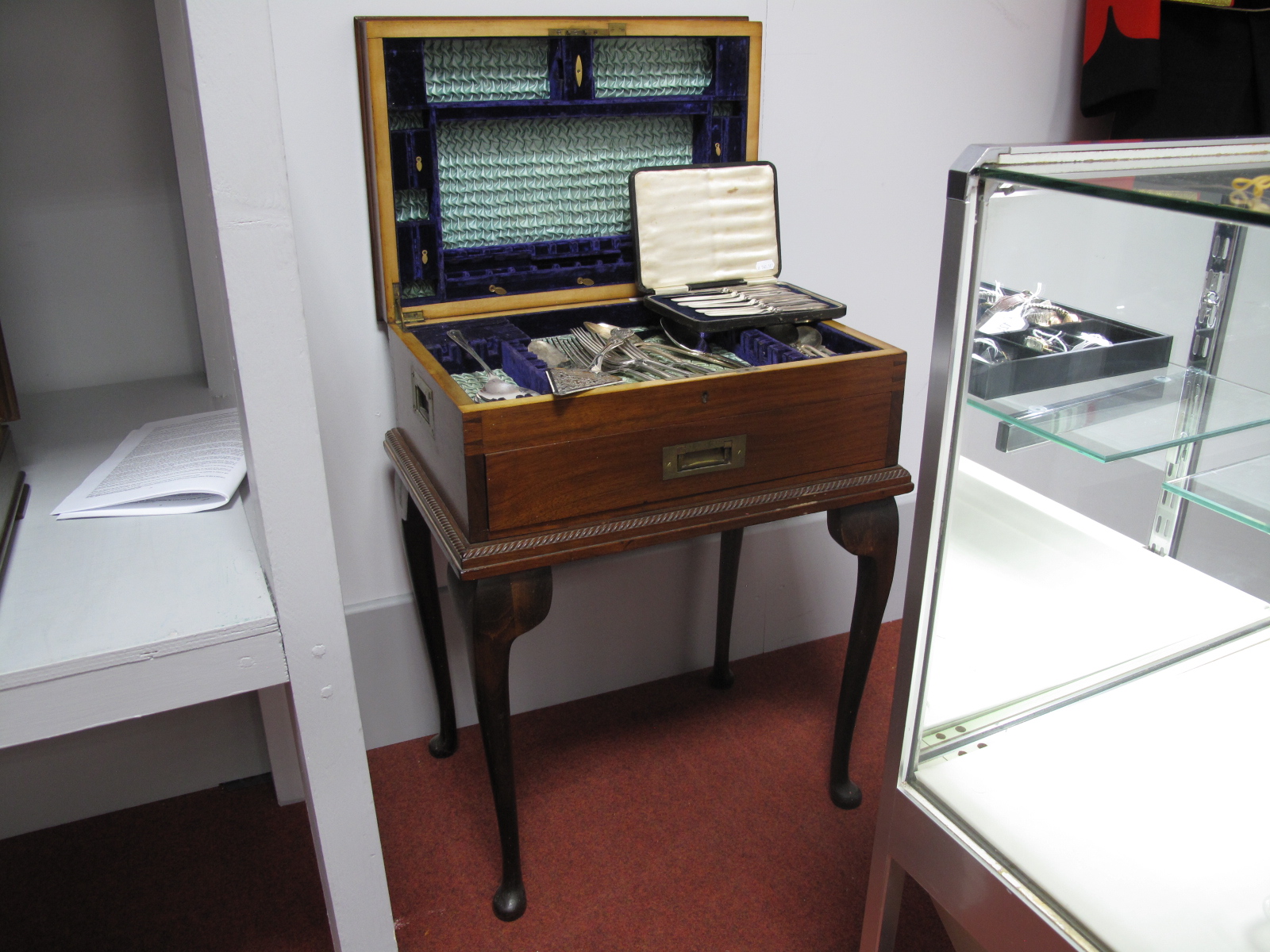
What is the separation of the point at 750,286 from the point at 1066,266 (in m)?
0.73

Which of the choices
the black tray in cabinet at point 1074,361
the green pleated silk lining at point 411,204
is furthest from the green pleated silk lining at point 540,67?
the black tray in cabinet at point 1074,361

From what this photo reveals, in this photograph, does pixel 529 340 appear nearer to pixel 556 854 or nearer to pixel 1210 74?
pixel 556 854

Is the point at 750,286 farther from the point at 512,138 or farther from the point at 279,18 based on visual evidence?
the point at 279,18

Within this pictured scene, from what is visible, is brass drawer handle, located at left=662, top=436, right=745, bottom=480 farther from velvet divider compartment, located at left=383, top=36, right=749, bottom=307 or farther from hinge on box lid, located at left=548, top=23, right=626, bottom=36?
hinge on box lid, located at left=548, top=23, right=626, bottom=36

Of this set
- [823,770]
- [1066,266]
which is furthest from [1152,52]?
[823,770]

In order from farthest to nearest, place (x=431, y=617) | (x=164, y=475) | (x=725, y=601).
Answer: (x=725, y=601), (x=431, y=617), (x=164, y=475)

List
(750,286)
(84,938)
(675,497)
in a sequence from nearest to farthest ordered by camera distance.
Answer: (675,497), (84,938), (750,286)

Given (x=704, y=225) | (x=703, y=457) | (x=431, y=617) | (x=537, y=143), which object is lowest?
(x=431, y=617)

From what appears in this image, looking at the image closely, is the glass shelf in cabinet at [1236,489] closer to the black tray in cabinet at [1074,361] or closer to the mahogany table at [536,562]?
the black tray in cabinet at [1074,361]

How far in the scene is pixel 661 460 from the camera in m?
1.31

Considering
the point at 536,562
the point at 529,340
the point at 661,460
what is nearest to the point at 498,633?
the point at 536,562

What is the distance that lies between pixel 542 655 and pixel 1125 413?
125 cm

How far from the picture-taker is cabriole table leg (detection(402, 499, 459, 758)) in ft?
5.46

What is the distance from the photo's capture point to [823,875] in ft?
5.11
